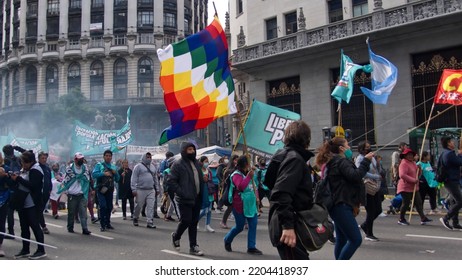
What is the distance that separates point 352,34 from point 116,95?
131 ft

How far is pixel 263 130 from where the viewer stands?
983 cm

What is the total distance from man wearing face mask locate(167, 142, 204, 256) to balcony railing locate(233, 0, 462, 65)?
1635cm

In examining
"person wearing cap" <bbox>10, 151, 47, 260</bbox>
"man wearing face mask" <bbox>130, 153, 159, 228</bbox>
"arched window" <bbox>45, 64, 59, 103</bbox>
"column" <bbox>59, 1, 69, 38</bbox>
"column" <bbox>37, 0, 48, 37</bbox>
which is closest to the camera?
"person wearing cap" <bbox>10, 151, 47, 260</bbox>

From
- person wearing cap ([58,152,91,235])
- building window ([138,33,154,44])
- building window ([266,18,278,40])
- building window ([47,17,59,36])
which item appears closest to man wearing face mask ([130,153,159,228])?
person wearing cap ([58,152,91,235])

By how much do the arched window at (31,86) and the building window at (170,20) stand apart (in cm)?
1921

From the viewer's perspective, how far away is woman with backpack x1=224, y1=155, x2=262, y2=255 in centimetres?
712

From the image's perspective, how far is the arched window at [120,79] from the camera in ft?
183

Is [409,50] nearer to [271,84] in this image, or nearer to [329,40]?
[329,40]

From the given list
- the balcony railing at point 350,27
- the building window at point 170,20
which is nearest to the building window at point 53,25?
the building window at point 170,20

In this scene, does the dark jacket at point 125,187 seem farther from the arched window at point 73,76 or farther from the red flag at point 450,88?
the arched window at point 73,76

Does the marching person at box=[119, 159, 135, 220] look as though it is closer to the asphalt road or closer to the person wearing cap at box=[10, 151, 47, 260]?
the asphalt road

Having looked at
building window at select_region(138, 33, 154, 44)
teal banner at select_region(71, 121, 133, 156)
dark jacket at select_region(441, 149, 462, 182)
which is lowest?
dark jacket at select_region(441, 149, 462, 182)

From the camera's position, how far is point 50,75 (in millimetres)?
57781
